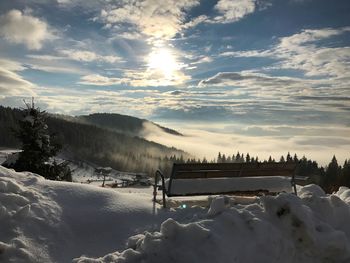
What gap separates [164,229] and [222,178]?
168 inches

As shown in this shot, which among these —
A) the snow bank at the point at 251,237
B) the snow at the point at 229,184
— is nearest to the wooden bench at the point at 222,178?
the snow at the point at 229,184

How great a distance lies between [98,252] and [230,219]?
98.3 inches

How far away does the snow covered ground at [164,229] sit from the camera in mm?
5668

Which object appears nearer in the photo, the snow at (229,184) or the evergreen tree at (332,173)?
the snow at (229,184)

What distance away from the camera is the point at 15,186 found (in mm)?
7594

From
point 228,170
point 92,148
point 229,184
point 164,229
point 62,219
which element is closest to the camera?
point 164,229

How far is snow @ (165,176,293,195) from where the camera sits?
9145 millimetres

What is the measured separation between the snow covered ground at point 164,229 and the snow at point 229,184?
3.32ft

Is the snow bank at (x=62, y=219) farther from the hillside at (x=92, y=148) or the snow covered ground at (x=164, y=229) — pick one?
the hillside at (x=92, y=148)

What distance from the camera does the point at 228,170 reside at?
9906mm

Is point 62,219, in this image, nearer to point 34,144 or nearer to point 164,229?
point 164,229

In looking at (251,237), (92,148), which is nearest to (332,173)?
(251,237)

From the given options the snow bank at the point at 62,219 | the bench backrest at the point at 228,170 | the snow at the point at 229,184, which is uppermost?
the bench backrest at the point at 228,170

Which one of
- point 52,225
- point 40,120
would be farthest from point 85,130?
point 52,225
